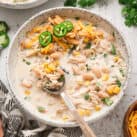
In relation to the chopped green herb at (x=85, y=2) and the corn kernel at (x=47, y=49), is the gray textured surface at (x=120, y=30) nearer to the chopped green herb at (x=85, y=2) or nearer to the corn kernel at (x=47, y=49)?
the chopped green herb at (x=85, y=2)

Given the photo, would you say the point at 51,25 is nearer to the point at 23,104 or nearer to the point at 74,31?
the point at 74,31

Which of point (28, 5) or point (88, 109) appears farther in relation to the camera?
point (28, 5)

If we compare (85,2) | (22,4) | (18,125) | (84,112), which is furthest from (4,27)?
(84,112)

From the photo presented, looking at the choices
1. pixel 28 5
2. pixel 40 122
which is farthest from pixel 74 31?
pixel 40 122

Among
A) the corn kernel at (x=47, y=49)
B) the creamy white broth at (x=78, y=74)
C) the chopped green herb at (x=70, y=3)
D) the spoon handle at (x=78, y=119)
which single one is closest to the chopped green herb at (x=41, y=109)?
the creamy white broth at (x=78, y=74)

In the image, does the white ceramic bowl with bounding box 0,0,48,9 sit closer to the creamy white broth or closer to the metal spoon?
the creamy white broth

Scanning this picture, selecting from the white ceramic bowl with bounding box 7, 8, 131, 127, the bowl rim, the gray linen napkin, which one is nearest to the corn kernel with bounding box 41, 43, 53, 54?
the white ceramic bowl with bounding box 7, 8, 131, 127

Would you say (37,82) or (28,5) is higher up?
(28,5)

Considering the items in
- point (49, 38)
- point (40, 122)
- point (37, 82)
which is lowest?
point (40, 122)
